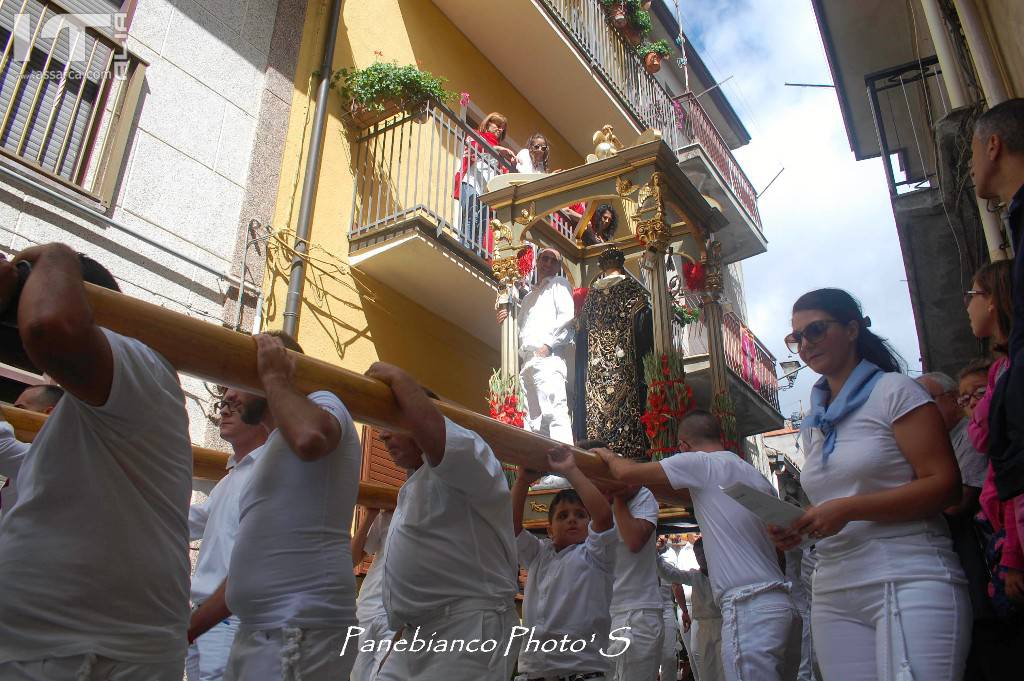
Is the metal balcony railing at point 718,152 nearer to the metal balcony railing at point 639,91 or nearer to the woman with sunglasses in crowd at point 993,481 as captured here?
the metal balcony railing at point 639,91

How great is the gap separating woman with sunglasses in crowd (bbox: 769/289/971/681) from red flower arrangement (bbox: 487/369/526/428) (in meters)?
3.99

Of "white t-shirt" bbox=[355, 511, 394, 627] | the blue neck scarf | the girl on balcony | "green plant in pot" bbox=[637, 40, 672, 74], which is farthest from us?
"green plant in pot" bbox=[637, 40, 672, 74]

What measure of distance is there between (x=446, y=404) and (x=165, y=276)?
4997 millimetres

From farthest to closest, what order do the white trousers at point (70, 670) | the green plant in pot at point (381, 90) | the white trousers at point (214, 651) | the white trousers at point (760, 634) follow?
the green plant in pot at point (381, 90)
the white trousers at point (214, 651)
the white trousers at point (760, 634)
the white trousers at point (70, 670)

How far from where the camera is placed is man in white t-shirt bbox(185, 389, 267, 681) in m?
3.12

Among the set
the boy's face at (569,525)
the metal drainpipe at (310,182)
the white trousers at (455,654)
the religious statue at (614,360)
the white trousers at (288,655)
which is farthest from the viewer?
the metal drainpipe at (310,182)

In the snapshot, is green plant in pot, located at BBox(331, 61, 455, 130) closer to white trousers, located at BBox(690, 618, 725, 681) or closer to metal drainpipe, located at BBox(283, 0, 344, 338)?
metal drainpipe, located at BBox(283, 0, 344, 338)

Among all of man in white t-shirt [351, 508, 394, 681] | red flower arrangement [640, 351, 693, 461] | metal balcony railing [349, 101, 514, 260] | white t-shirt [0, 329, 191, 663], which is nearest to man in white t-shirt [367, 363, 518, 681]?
white t-shirt [0, 329, 191, 663]

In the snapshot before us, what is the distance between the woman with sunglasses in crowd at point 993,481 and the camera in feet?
6.89

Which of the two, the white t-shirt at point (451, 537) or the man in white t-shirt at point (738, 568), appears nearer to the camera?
the white t-shirt at point (451, 537)

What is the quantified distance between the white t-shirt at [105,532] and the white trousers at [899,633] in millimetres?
1851

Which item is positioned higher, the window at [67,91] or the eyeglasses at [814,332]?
the window at [67,91]

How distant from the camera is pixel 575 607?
3916 mm

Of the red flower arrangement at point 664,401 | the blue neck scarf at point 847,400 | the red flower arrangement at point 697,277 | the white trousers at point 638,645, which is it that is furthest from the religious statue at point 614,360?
the blue neck scarf at point 847,400
